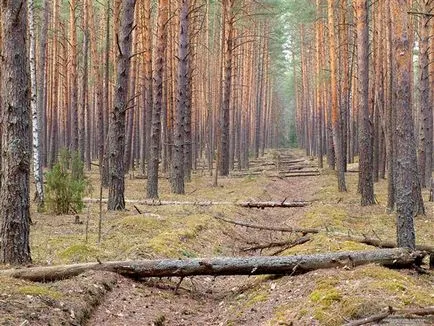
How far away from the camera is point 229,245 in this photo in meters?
10.5

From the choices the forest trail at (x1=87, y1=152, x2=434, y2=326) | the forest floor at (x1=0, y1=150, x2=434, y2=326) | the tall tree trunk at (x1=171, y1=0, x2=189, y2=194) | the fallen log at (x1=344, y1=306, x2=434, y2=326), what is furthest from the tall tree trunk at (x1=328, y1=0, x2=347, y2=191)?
the fallen log at (x1=344, y1=306, x2=434, y2=326)

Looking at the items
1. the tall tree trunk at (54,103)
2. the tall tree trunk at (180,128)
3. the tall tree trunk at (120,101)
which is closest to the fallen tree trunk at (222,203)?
the tall tree trunk at (120,101)

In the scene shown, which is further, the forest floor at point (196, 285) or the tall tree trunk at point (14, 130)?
the tall tree trunk at point (14, 130)

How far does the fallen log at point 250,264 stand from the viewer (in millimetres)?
6762

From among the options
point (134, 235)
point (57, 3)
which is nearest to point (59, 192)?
point (134, 235)

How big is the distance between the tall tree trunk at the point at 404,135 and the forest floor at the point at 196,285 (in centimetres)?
67

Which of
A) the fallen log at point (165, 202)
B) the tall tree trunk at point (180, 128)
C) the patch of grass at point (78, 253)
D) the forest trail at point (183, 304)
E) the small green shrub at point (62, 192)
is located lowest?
the forest trail at point (183, 304)

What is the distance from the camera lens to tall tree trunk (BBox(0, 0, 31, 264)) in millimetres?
6574

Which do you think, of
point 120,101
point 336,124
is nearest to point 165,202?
point 120,101

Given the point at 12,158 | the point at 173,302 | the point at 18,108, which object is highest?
the point at 18,108

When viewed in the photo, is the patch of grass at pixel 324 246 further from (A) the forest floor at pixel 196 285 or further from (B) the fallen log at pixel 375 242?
(B) the fallen log at pixel 375 242

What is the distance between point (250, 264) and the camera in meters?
6.80

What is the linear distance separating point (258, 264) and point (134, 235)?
361cm

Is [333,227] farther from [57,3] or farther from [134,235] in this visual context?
[57,3]
